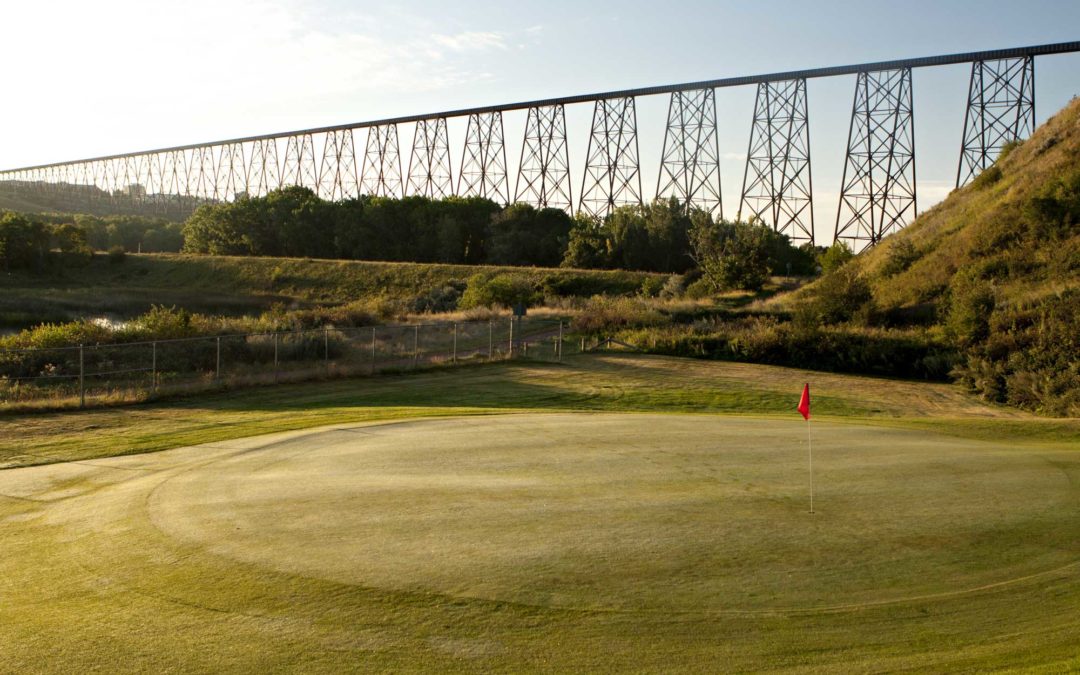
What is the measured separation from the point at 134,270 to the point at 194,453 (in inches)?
2896

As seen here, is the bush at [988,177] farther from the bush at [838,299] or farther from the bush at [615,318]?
the bush at [615,318]

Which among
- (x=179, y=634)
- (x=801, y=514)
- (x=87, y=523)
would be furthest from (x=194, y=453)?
(x=801, y=514)

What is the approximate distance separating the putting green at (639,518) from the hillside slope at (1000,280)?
54.8ft

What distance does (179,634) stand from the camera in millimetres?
7242

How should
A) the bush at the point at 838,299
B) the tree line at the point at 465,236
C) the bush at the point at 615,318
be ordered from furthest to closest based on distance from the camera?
the tree line at the point at 465,236 → the bush at the point at 615,318 → the bush at the point at 838,299

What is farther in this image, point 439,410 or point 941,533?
point 439,410

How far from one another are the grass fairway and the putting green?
0.04 m

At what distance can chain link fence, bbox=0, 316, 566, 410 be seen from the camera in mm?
24531

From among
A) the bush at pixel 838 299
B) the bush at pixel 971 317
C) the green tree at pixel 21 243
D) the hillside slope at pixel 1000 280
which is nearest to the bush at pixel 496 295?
the hillside slope at pixel 1000 280

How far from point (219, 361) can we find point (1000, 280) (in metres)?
33.3

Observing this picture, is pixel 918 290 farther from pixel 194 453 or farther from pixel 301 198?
pixel 301 198

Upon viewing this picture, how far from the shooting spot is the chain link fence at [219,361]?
24.5 meters

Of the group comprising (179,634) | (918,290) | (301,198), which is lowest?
(179,634)

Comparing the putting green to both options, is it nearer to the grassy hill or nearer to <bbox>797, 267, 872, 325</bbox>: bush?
the grassy hill
